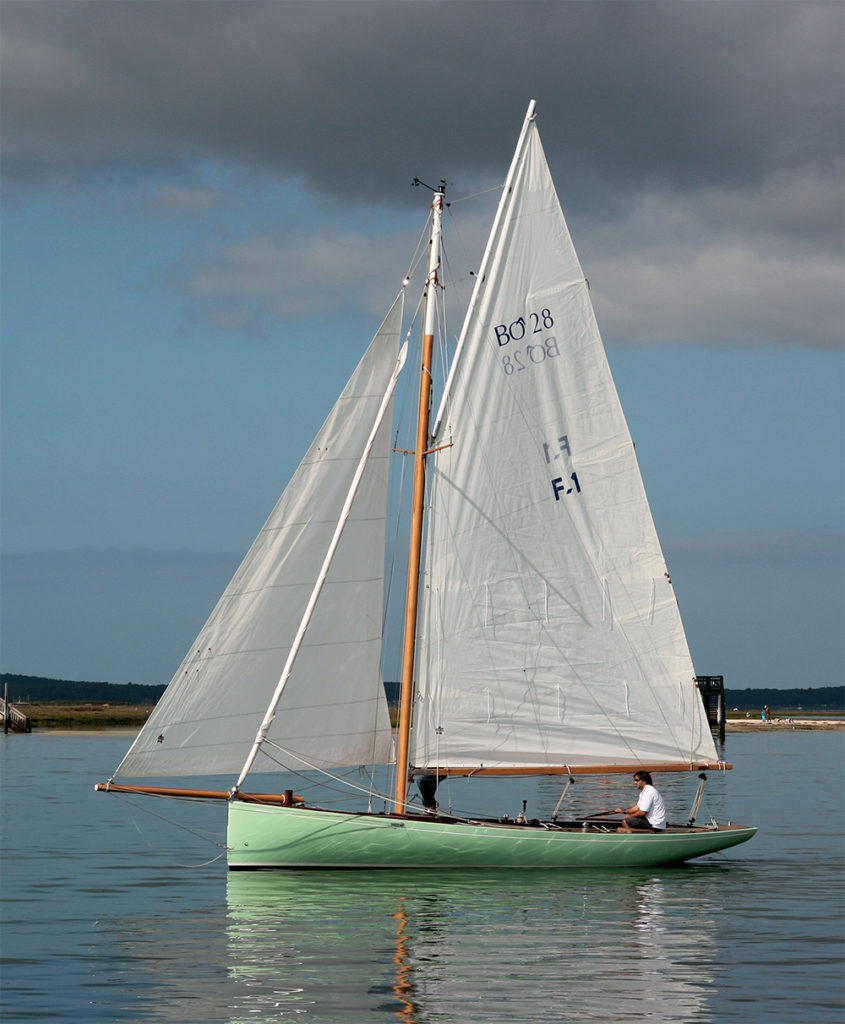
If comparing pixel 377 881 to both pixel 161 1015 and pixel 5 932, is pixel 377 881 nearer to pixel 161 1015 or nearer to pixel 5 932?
pixel 5 932

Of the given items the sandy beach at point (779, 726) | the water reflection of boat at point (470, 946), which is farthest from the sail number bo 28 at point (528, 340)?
the sandy beach at point (779, 726)

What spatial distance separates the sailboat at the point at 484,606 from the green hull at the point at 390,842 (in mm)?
45

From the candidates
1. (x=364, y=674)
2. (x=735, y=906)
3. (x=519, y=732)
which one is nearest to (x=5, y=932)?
(x=364, y=674)

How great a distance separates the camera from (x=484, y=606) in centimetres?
2742

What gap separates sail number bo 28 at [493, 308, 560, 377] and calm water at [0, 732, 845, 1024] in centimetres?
974

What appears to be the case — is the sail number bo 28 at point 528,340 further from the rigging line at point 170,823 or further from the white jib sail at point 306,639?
the rigging line at point 170,823

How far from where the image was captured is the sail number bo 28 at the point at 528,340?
27.8 metres

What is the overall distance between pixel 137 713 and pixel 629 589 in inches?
3284

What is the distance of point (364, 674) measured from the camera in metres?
26.7

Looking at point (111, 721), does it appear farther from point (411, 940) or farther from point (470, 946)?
point (470, 946)

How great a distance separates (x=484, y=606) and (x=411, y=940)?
839 cm

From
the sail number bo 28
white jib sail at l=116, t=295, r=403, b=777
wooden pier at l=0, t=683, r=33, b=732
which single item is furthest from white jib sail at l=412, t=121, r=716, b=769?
wooden pier at l=0, t=683, r=33, b=732

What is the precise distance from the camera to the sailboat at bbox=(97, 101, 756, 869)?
25.7 metres

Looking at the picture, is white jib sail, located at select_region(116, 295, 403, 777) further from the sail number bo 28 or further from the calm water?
the calm water
